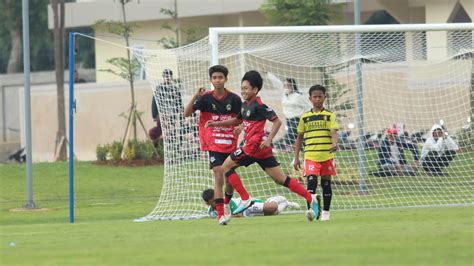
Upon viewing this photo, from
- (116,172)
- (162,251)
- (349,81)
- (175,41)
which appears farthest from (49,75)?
(162,251)

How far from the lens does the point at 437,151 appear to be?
76.0 ft

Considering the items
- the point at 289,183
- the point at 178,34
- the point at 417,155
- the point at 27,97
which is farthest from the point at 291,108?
the point at 178,34

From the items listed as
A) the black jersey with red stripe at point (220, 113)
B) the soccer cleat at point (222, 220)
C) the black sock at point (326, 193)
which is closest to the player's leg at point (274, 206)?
the black sock at point (326, 193)

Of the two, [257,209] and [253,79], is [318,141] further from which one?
[257,209]

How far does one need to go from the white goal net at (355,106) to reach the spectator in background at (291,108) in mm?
40

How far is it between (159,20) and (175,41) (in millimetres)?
5444

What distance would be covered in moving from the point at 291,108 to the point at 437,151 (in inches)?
107

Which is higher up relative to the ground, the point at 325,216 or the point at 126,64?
the point at 126,64

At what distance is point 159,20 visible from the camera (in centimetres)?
4359

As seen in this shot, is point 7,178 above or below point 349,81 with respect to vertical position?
below

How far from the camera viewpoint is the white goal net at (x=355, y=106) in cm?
1986

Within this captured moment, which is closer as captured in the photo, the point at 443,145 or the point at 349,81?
the point at 443,145

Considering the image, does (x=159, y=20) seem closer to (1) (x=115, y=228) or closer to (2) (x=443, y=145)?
(2) (x=443, y=145)

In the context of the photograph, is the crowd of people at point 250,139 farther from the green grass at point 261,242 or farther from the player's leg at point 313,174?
the green grass at point 261,242
